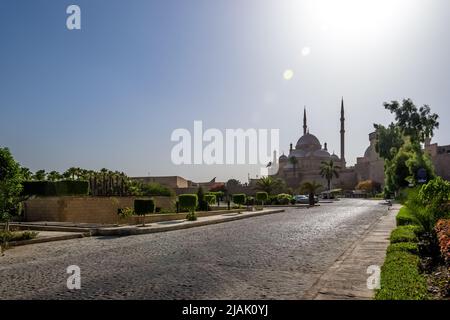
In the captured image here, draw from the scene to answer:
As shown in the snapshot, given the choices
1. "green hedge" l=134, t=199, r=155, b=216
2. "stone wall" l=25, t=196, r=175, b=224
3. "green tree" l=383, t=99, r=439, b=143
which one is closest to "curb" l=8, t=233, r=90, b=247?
"green hedge" l=134, t=199, r=155, b=216

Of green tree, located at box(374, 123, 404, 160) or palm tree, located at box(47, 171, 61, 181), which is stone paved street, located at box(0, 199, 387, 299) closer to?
palm tree, located at box(47, 171, 61, 181)

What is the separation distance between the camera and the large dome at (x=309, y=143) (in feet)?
408

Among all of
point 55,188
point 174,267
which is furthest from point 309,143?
point 174,267

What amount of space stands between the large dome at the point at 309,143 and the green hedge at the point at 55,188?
10317cm

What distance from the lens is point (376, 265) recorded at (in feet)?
28.2

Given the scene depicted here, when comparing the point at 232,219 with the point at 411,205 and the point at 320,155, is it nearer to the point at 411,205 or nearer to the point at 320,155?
the point at 411,205

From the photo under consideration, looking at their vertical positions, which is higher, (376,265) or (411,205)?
(411,205)

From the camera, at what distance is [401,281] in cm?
630

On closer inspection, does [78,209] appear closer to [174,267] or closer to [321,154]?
[174,267]

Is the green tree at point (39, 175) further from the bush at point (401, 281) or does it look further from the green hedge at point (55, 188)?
the bush at point (401, 281)

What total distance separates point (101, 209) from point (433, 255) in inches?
753

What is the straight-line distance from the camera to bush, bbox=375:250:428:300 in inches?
219

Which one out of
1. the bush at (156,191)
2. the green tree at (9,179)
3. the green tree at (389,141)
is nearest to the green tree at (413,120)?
the green tree at (389,141)

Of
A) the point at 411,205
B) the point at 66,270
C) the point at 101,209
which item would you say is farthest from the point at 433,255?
the point at 101,209
